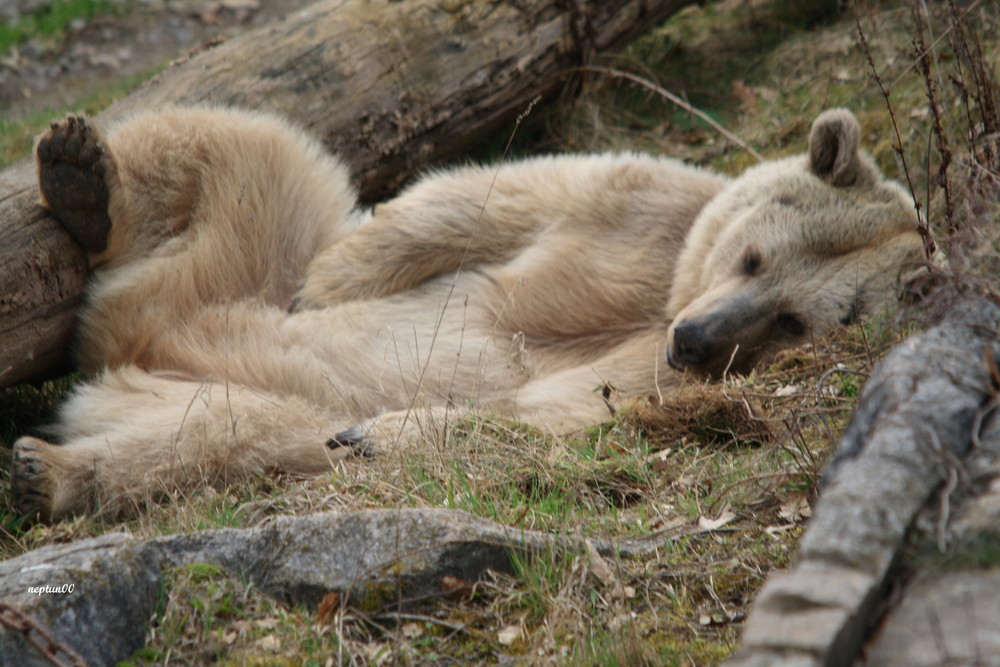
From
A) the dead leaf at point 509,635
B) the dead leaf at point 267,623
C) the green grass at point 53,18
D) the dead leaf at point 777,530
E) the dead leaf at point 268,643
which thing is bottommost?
the dead leaf at point 777,530

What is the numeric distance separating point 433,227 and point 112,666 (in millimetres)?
3182

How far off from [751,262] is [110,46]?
9.99 meters

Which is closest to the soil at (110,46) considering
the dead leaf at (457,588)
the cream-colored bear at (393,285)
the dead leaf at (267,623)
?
the cream-colored bear at (393,285)

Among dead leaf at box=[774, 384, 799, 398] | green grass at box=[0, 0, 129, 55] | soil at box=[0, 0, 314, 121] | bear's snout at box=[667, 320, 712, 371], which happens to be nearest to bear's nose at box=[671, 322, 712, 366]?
bear's snout at box=[667, 320, 712, 371]

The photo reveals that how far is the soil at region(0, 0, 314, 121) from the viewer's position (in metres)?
10.6

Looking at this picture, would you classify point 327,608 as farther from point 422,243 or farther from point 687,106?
point 687,106

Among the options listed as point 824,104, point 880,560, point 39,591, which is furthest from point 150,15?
point 880,560

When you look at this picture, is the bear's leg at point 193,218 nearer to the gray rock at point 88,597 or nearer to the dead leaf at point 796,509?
the gray rock at point 88,597

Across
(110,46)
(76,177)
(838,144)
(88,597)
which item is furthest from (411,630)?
Answer: (110,46)

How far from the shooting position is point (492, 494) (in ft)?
11.4

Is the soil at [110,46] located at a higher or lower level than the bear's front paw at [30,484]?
higher

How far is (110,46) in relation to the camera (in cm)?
1166

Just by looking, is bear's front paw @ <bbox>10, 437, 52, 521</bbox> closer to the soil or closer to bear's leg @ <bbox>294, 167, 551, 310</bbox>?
bear's leg @ <bbox>294, 167, 551, 310</bbox>

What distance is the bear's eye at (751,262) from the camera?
4.62 metres
